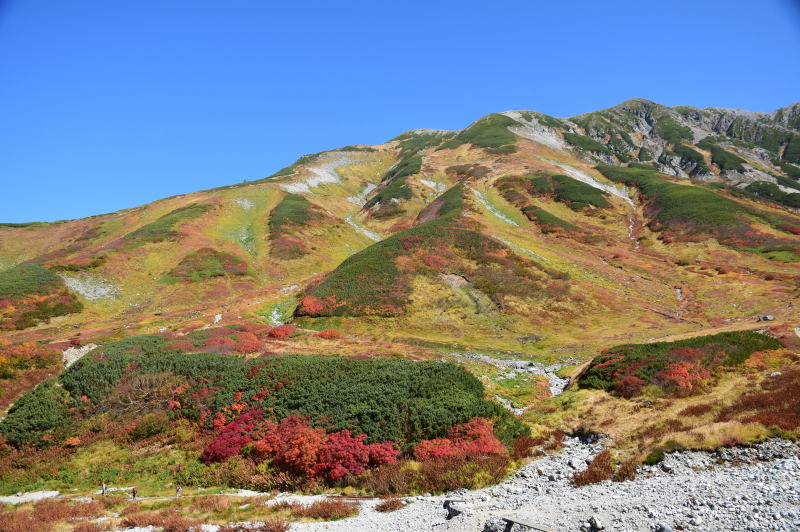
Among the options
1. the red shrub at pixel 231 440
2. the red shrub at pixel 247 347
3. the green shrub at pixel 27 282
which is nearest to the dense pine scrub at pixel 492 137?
the red shrub at pixel 247 347

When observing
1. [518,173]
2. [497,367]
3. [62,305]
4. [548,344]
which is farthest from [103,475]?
[518,173]

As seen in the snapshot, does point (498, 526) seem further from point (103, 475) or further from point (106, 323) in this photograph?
point (106, 323)

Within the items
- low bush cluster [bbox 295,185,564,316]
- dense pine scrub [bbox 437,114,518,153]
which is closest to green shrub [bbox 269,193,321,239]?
low bush cluster [bbox 295,185,564,316]

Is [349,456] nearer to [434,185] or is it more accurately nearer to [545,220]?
[545,220]

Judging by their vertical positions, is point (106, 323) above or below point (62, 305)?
below

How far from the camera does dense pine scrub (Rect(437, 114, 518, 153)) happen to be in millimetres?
153500

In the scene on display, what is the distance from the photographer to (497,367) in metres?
31.7

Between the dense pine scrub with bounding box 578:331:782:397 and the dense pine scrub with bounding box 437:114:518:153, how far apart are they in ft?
434

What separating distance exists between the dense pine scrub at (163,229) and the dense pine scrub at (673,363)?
83486 millimetres

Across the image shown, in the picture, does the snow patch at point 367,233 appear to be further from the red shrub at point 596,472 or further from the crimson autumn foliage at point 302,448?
the red shrub at point 596,472

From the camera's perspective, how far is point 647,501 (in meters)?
10.2

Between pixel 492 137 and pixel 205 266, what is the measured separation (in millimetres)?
134958

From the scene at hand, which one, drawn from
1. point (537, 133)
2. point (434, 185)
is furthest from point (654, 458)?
point (537, 133)

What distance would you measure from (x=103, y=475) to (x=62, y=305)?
48667mm
